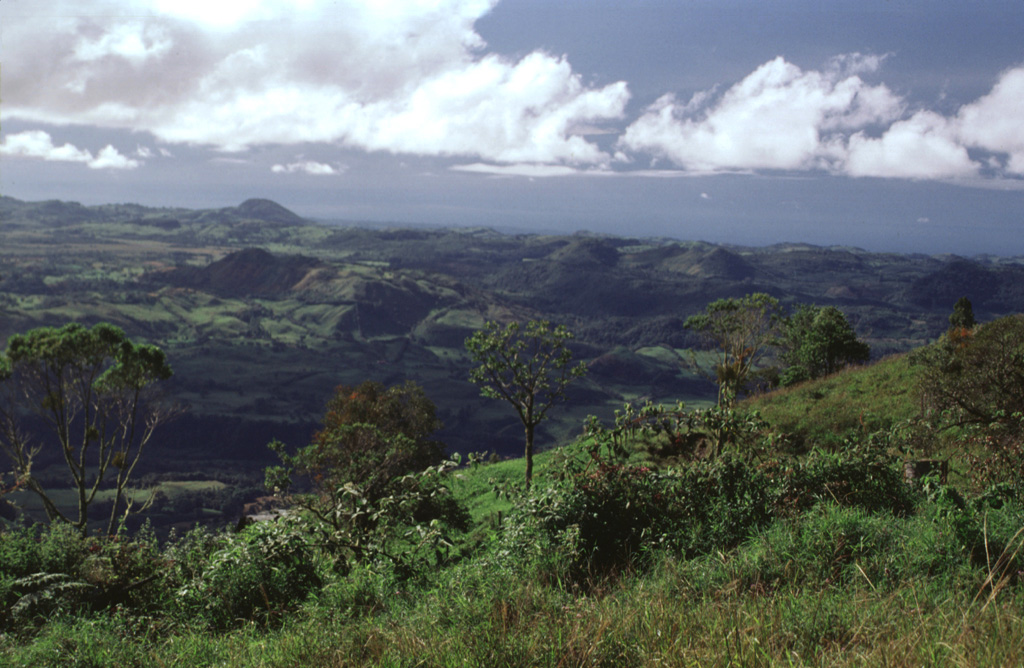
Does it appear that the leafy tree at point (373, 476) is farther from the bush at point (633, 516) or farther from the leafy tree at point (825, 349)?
the leafy tree at point (825, 349)

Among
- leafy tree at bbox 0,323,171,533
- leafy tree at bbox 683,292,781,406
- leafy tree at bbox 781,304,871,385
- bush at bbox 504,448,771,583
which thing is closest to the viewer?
bush at bbox 504,448,771,583

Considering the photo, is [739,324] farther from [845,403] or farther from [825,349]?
[825,349]

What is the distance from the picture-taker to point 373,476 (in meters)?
10.3

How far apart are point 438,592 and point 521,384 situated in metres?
14.0

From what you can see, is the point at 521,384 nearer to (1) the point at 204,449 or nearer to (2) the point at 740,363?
(2) the point at 740,363

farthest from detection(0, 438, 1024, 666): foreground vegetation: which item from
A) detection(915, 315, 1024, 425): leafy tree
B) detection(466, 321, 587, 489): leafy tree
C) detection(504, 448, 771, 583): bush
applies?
detection(466, 321, 587, 489): leafy tree

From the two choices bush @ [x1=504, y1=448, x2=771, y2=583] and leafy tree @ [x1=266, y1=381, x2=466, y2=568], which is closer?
bush @ [x1=504, y1=448, x2=771, y2=583]

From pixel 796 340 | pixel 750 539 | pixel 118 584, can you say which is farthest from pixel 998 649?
pixel 796 340

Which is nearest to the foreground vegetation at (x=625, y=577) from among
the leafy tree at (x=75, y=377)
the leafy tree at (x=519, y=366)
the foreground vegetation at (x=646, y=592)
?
the foreground vegetation at (x=646, y=592)

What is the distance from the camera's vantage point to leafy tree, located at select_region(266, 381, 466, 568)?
279 inches

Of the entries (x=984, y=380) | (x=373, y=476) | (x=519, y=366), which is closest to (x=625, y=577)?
(x=373, y=476)

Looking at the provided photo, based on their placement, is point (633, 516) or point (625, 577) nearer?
point (625, 577)

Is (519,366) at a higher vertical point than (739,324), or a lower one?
lower

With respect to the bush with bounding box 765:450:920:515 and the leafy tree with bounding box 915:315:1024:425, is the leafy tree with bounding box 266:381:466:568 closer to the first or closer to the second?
the bush with bounding box 765:450:920:515
